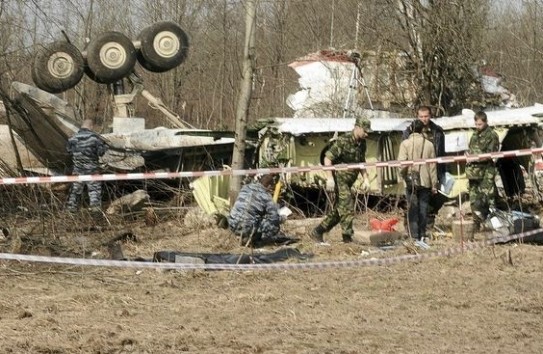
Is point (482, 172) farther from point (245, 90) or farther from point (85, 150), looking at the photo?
point (85, 150)

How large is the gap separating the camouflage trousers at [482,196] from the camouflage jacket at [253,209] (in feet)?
9.26

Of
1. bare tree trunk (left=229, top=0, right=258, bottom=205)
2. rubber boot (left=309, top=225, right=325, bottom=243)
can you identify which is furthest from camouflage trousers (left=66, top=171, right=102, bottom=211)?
rubber boot (left=309, top=225, right=325, bottom=243)

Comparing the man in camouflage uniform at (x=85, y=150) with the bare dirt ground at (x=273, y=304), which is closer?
the bare dirt ground at (x=273, y=304)

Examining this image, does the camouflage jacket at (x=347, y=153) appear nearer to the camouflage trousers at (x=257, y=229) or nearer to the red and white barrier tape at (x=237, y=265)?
the camouflage trousers at (x=257, y=229)

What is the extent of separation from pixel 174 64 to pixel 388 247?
703 cm

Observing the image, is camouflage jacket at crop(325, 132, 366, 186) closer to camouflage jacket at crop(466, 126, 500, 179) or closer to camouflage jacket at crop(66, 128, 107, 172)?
camouflage jacket at crop(466, 126, 500, 179)

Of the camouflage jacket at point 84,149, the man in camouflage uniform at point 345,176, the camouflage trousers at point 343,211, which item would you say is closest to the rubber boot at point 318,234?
the man in camouflage uniform at point 345,176

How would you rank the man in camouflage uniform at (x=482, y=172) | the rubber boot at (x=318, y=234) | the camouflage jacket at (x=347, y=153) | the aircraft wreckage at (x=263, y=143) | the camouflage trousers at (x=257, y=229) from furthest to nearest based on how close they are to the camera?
the aircraft wreckage at (x=263, y=143), the man in camouflage uniform at (x=482, y=172), the rubber boot at (x=318, y=234), the camouflage jacket at (x=347, y=153), the camouflage trousers at (x=257, y=229)

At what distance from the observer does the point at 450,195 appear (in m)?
13.4

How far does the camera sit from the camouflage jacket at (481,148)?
468 inches

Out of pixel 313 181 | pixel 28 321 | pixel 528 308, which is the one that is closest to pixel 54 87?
pixel 313 181

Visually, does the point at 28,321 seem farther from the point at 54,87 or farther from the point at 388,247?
the point at 54,87

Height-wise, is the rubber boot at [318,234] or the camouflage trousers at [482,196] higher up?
the camouflage trousers at [482,196]

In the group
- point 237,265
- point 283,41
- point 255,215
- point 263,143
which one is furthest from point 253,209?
point 283,41
